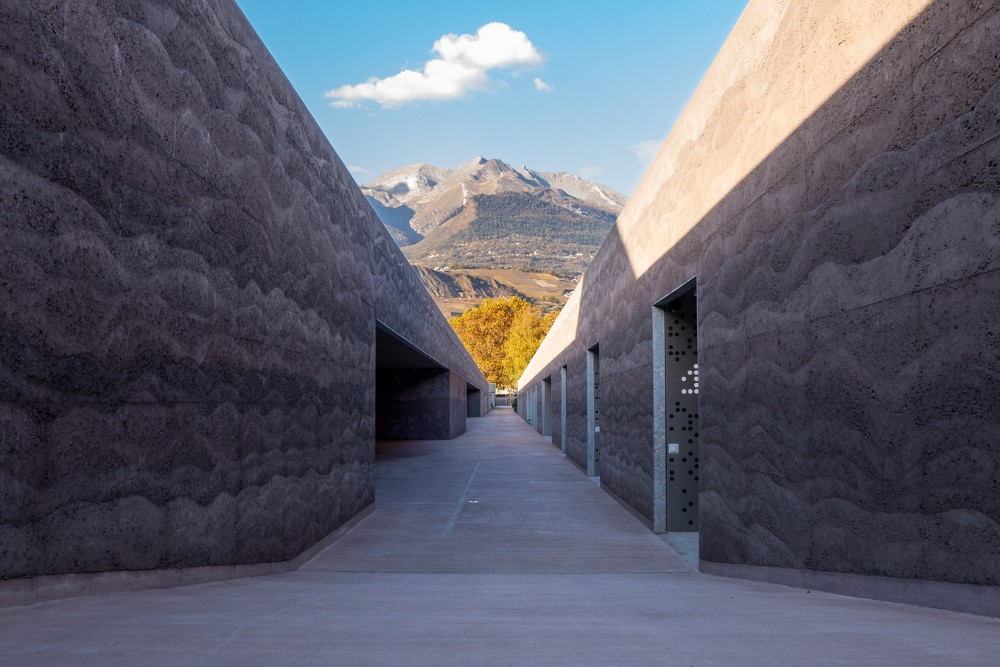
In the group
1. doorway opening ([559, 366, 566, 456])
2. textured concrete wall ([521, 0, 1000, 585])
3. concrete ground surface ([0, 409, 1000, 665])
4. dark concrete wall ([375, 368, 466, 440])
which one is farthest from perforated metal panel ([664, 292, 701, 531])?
dark concrete wall ([375, 368, 466, 440])

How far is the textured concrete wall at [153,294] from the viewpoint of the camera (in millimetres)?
3191

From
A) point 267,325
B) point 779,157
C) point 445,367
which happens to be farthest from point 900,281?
point 445,367

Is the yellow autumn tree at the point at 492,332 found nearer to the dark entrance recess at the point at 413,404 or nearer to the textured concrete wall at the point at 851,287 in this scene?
the dark entrance recess at the point at 413,404

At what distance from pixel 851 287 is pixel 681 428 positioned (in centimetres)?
450

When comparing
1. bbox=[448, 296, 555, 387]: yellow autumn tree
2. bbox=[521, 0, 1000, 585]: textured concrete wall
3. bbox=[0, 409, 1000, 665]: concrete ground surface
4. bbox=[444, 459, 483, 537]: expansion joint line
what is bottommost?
bbox=[444, 459, 483, 537]: expansion joint line

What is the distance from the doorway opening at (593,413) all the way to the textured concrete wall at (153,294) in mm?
7877

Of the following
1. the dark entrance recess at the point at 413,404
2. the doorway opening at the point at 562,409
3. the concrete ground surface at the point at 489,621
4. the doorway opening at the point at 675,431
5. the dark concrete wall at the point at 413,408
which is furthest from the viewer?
the dark concrete wall at the point at 413,408

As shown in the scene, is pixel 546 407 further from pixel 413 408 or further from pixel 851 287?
pixel 851 287

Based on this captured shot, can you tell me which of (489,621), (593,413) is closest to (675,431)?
(489,621)

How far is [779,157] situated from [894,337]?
1.97m

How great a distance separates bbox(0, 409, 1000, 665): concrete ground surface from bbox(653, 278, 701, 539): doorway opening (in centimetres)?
124

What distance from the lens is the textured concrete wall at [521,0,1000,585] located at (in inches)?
118

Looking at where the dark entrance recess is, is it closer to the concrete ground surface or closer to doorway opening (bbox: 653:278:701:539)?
doorway opening (bbox: 653:278:701:539)

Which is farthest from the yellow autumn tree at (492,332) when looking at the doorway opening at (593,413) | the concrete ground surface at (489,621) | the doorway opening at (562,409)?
the concrete ground surface at (489,621)
